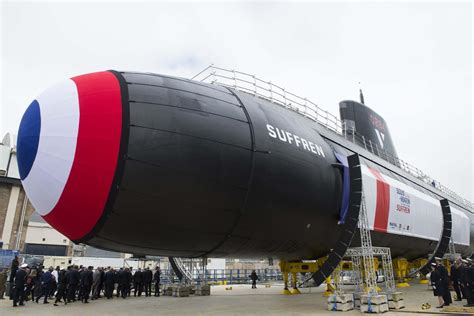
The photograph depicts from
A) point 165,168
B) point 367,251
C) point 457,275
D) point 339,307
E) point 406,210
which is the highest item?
point 406,210

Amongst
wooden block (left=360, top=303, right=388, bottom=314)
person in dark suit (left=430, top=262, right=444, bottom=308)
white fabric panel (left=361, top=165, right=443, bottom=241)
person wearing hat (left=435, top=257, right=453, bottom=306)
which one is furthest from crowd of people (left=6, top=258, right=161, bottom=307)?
person wearing hat (left=435, top=257, right=453, bottom=306)

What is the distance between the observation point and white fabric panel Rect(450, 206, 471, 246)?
23.5 metres

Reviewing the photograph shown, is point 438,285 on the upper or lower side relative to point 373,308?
upper

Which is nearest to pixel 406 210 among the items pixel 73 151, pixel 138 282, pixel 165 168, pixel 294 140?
pixel 294 140

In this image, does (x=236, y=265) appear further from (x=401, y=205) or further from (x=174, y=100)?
(x=174, y=100)

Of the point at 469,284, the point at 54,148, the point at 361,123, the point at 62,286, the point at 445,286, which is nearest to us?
the point at 54,148

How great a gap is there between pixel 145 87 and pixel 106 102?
39.3 inches

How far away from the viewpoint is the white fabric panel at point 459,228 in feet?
77.0

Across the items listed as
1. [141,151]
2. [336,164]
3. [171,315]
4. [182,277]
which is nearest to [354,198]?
[336,164]

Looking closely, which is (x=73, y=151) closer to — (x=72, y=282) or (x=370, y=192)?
(x=72, y=282)

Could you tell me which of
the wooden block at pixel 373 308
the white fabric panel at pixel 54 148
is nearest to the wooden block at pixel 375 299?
the wooden block at pixel 373 308

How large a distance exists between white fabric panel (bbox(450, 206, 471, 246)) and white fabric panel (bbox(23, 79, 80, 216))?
23.5 m

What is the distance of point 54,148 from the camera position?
7.53m

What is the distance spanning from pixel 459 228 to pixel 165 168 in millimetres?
24371
